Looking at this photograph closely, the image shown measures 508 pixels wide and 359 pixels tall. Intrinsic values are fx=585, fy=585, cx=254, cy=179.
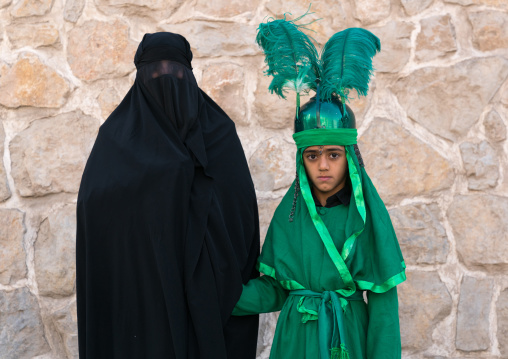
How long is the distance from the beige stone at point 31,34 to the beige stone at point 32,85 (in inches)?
3.4

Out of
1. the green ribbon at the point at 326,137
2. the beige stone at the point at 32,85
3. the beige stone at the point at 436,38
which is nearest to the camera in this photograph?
the green ribbon at the point at 326,137

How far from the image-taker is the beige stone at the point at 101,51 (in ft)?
11.7

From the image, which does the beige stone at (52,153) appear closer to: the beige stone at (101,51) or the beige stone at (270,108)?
the beige stone at (101,51)

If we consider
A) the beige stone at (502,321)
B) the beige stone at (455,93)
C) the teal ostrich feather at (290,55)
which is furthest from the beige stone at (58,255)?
the beige stone at (502,321)

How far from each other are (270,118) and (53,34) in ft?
4.69

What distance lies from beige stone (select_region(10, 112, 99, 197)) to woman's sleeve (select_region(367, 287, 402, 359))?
6.57 feet

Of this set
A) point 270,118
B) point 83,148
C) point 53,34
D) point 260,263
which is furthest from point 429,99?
point 53,34

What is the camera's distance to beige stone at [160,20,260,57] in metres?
3.54

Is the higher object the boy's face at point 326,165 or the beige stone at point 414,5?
the beige stone at point 414,5

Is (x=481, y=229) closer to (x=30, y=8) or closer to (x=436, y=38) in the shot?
(x=436, y=38)

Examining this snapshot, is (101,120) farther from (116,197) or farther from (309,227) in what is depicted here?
(309,227)

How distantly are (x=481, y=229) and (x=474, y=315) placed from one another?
50cm

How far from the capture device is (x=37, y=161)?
11.6ft

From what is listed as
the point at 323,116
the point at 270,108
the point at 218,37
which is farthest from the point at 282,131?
the point at 323,116
